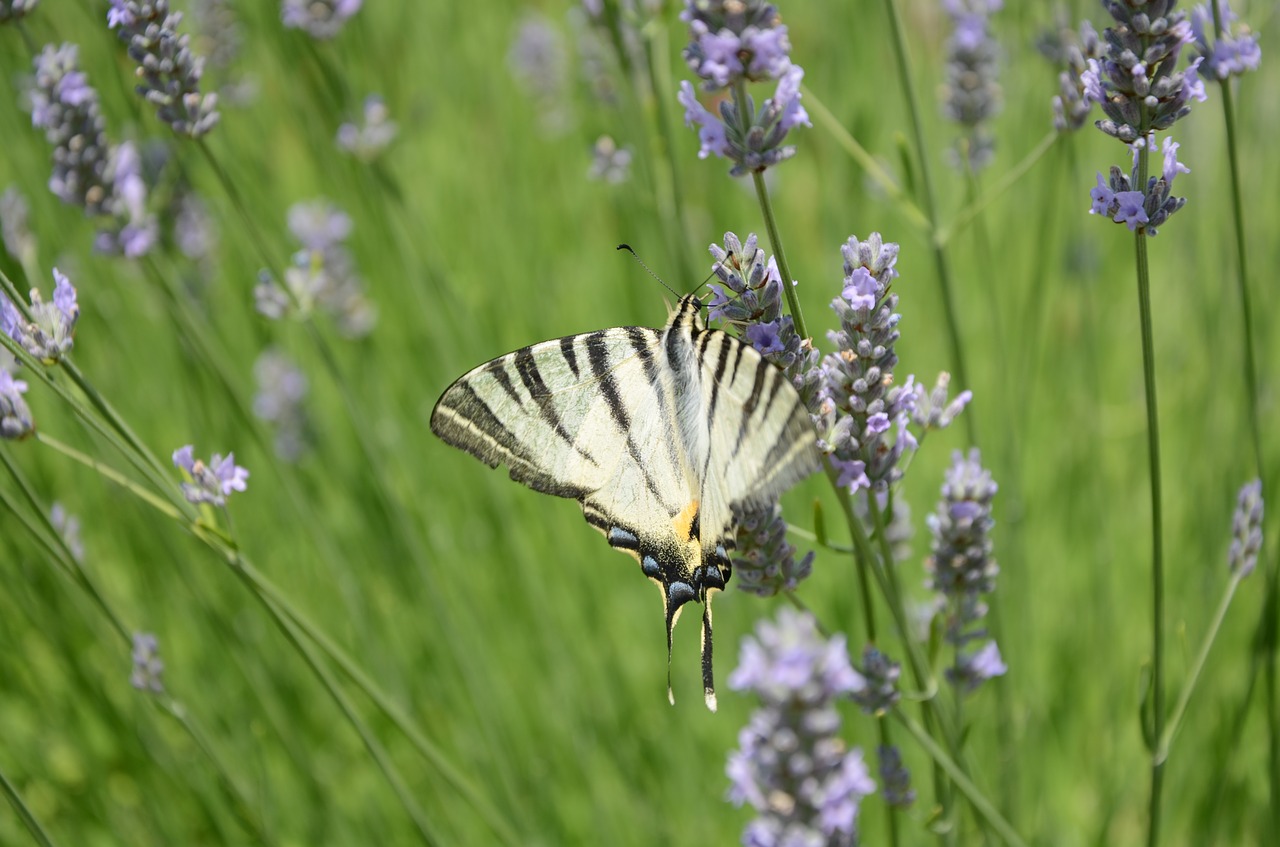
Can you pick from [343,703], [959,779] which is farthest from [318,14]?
[959,779]

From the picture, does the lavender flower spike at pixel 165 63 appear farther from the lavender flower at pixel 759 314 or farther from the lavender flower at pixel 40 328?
the lavender flower at pixel 759 314

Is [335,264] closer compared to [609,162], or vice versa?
[609,162]

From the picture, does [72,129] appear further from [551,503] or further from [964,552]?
[964,552]

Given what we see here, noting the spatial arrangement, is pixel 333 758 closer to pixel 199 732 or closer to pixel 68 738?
pixel 68 738

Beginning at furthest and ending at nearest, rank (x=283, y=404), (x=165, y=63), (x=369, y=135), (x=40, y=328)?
1. (x=283, y=404)
2. (x=369, y=135)
3. (x=165, y=63)
4. (x=40, y=328)

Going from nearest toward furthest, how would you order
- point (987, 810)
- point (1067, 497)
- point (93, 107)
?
point (987, 810)
point (93, 107)
point (1067, 497)

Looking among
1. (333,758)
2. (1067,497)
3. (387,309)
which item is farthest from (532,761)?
(387,309)

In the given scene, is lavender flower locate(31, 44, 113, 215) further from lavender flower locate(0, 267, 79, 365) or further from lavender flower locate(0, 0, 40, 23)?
lavender flower locate(0, 267, 79, 365)
